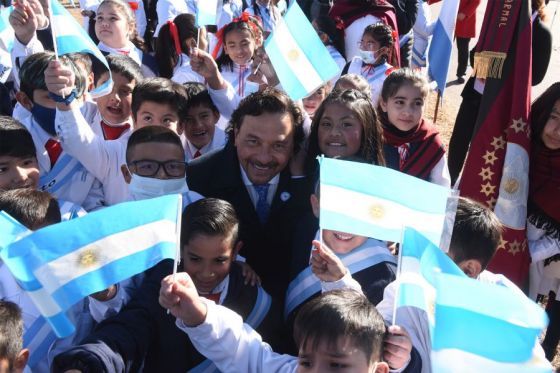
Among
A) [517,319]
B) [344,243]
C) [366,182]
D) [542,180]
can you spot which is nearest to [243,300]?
[344,243]

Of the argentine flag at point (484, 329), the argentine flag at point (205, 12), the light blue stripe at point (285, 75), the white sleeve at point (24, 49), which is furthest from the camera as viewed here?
the argentine flag at point (205, 12)

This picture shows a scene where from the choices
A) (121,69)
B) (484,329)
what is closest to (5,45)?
(121,69)

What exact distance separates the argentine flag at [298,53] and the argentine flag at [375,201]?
1538 millimetres

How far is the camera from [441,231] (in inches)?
79.7

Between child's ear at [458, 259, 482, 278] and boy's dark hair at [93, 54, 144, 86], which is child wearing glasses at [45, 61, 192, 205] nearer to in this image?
boy's dark hair at [93, 54, 144, 86]

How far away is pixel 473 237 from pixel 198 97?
182 centimetres

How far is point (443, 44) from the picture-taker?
456cm

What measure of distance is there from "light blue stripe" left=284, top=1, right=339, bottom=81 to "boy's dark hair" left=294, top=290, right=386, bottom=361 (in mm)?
A: 1961

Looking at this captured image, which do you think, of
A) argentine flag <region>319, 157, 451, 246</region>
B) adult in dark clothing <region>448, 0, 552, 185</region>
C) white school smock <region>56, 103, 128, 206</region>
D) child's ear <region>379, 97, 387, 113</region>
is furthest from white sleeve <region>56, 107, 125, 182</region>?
adult in dark clothing <region>448, 0, 552, 185</region>

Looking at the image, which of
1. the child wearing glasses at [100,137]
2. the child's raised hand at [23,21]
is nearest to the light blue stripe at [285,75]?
the child wearing glasses at [100,137]

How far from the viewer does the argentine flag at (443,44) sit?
15.0ft

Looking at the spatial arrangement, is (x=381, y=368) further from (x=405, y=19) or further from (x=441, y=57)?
(x=405, y=19)

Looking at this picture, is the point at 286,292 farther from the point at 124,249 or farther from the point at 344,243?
the point at 124,249

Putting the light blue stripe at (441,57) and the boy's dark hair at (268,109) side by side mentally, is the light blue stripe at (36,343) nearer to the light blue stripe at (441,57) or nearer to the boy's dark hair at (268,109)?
the boy's dark hair at (268,109)
